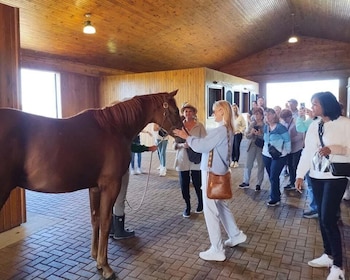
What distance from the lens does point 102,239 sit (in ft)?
7.57

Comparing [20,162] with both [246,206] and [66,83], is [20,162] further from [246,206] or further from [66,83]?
[66,83]

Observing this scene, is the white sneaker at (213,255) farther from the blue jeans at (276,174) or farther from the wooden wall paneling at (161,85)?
the wooden wall paneling at (161,85)

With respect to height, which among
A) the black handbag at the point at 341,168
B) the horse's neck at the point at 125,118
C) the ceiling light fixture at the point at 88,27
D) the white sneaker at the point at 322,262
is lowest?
the white sneaker at the point at 322,262

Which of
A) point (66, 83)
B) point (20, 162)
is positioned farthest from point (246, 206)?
point (66, 83)

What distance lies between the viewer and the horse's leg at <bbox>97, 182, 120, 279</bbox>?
2191 millimetres

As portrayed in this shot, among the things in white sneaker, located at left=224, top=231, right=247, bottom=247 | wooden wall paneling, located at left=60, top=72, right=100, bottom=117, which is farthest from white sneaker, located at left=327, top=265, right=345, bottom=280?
wooden wall paneling, located at left=60, top=72, right=100, bottom=117

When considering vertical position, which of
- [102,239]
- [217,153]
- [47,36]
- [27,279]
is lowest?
[27,279]

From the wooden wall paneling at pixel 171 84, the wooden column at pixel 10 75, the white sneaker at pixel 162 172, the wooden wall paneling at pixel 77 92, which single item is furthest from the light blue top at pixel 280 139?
the wooden wall paneling at pixel 77 92

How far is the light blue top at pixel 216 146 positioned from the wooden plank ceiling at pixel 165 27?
4404 mm

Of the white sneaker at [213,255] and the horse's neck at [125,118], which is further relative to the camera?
the white sneaker at [213,255]

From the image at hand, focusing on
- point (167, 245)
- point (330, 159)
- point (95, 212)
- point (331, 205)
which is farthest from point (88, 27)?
point (331, 205)

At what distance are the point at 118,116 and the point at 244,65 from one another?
42.3 feet

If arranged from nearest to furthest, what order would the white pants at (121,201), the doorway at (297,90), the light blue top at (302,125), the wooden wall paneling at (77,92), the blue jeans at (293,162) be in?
the white pants at (121,201), the light blue top at (302,125), the blue jeans at (293,162), the wooden wall paneling at (77,92), the doorway at (297,90)

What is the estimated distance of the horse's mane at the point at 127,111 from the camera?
7.32 ft
